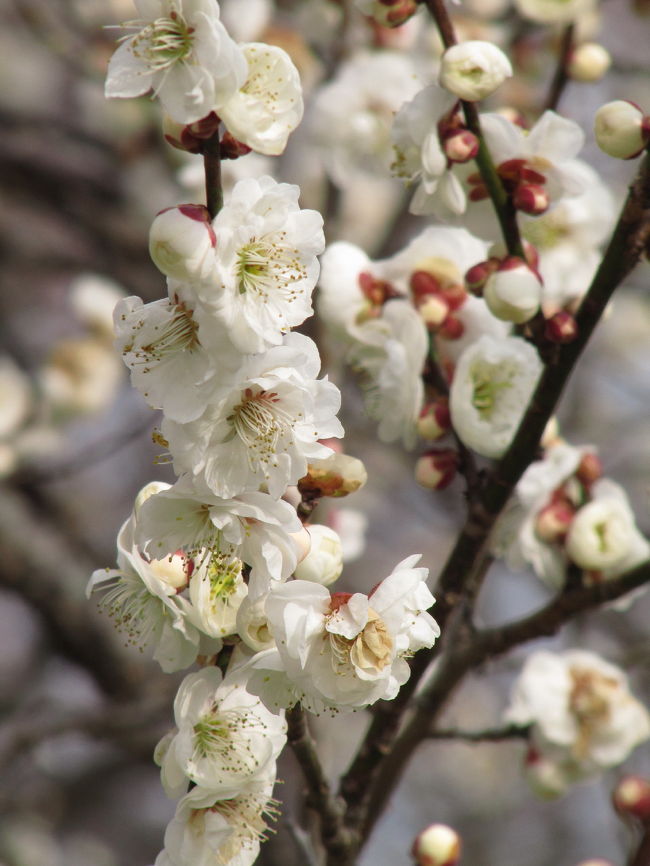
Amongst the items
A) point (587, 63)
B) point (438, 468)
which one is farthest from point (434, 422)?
point (587, 63)

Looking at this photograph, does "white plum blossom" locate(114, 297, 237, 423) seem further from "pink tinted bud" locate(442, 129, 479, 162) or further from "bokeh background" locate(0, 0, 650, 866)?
"bokeh background" locate(0, 0, 650, 866)

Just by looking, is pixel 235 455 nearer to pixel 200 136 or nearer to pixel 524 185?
pixel 200 136

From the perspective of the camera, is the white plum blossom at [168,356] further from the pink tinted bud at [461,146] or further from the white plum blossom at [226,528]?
the pink tinted bud at [461,146]

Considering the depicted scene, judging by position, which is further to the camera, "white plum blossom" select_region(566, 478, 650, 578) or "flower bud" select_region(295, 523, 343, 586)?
"white plum blossom" select_region(566, 478, 650, 578)

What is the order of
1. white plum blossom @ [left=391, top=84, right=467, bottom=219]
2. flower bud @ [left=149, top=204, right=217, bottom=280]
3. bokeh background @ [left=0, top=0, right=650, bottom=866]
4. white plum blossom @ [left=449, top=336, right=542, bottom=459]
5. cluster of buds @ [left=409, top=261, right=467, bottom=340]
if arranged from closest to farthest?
flower bud @ [left=149, top=204, right=217, bottom=280] < white plum blossom @ [left=391, top=84, right=467, bottom=219] < white plum blossom @ [left=449, top=336, right=542, bottom=459] < cluster of buds @ [left=409, top=261, right=467, bottom=340] < bokeh background @ [left=0, top=0, right=650, bottom=866]

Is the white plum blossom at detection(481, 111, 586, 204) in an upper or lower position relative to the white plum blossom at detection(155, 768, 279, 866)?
upper

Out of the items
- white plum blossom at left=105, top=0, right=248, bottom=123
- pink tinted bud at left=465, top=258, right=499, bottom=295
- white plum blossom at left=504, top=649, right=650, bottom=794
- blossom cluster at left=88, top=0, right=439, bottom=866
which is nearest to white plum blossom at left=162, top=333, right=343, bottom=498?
blossom cluster at left=88, top=0, right=439, bottom=866

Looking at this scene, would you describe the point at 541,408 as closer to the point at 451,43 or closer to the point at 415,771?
the point at 451,43
